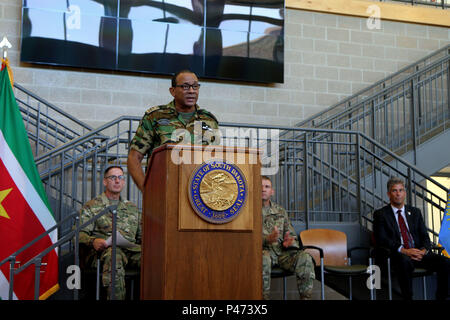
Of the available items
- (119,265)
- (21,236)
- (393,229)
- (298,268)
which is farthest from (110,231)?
(393,229)

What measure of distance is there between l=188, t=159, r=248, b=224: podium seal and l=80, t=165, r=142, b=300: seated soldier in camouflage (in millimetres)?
2019

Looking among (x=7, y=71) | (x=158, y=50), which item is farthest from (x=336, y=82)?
(x=7, y=71)

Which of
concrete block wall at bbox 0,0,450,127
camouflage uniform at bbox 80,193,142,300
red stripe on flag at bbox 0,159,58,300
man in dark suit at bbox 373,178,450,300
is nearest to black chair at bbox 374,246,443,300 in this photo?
man in dark suit at bbox 373,178,450,300

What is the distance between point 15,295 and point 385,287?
10.6 feet

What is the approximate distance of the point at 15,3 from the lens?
Result: 25.8 feet

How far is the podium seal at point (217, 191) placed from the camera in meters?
2.38

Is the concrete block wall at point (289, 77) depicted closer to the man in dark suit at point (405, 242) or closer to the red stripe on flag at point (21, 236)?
the man in dark suit at point (405, 242)

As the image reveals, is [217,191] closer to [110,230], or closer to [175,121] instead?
[175,121]

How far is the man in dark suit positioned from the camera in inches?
200

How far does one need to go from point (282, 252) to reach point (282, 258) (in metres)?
0.06

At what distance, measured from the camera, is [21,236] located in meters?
4.32

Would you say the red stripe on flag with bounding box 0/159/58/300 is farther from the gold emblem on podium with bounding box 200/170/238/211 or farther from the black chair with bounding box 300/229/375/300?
the gold emblem on podium with bounding box 200/170/238/211
